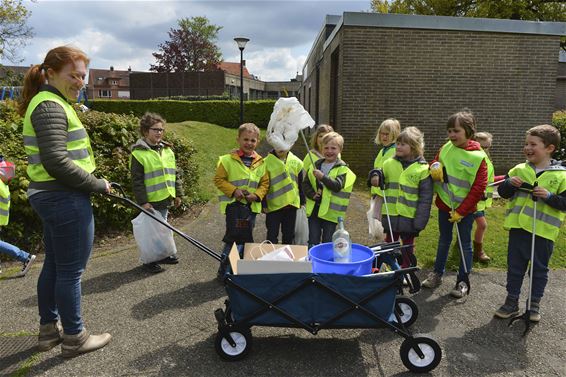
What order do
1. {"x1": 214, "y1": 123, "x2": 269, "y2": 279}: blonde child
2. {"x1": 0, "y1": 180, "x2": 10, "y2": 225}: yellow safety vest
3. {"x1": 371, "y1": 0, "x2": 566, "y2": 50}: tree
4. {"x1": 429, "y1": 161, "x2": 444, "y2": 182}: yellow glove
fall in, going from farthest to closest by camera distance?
{"x1": 371, "y1": 0, "x2": 566, "y2": 50}: tree, {"x1": 0, "y1": 180, "x2": 10, "y2": 225}: yellow safety vest, {"x1": 214, "y1": 123, "x2": 269, "y2": 279}: blonde child, {"x1": 429, "y1": 161, "x2": 444, "y2": 182}: yellow glove

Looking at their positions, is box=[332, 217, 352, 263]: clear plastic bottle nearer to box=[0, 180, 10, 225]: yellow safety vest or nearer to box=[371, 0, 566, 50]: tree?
box=[0, 180, 10, 225]: yellow safety vest

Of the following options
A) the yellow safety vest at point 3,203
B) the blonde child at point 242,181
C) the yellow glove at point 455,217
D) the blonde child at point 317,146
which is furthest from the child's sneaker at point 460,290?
the yellow safety vest at point 3,203

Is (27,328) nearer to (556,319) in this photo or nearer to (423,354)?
(423,354)

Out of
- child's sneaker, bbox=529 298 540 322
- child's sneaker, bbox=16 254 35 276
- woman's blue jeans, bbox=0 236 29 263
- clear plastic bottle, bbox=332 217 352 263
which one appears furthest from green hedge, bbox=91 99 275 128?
clear plastic bottle, bbox=332 217 352 263

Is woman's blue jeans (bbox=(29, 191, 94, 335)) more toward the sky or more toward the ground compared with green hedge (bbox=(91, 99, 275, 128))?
more toward the ground

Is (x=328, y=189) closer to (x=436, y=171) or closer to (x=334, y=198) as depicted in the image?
(x=334, y=198)

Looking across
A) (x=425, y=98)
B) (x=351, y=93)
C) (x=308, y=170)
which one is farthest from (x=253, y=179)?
(x=425, y=98)

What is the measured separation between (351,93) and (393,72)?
120 cm

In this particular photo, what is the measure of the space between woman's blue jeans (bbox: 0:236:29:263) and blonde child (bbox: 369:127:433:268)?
157 inches

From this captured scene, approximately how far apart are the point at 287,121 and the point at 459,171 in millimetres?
1749

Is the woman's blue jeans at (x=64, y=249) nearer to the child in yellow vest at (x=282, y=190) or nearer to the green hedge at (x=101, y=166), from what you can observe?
the child in yellow vest at (x=282, y=190)

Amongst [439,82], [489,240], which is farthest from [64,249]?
[439,82]

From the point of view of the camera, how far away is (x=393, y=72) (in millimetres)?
11000

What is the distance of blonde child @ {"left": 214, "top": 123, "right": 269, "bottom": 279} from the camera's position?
445cm
